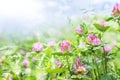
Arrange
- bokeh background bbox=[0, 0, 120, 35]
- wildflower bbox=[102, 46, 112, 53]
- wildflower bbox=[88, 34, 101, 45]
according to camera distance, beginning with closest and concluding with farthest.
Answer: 1. wildflower bbox=[88, 34, 101, 45]
2. wildflower bbox=[102, 46, 112, 53]
3. bokeh background bbox=[0, 0, 120, 35]

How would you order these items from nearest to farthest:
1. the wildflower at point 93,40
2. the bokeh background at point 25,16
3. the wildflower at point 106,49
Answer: the wildflower at point 93,40 < the wildflower at point 106,49 < the bokeh background at point 25,16

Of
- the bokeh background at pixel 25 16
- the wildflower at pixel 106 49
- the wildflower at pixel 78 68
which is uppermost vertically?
the bokeh background at pixel 25 16

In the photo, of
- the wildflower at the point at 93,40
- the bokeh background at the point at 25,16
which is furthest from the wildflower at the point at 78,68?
the bokeh background at the point at 25,16

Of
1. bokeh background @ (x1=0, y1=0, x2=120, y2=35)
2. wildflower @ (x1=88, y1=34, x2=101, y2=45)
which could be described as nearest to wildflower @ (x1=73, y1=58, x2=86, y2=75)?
wildflower @ (x1=88, y1=34, x2=101, y2=45)

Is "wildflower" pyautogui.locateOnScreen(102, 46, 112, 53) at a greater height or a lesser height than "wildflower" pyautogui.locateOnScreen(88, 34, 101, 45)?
lesser

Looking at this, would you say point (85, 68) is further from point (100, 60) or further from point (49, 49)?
point (49, 49)

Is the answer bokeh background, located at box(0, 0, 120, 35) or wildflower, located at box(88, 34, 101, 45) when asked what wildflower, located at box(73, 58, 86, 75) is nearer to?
wildflower, located at box(88, 34, 101, 45)

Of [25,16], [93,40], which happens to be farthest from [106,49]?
[25,16]

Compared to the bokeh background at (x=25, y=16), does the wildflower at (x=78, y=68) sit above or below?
below

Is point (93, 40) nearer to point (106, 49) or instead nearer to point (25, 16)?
point (106, 49)

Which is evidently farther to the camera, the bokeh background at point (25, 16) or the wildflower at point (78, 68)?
the bokeh background at point (25, 16)

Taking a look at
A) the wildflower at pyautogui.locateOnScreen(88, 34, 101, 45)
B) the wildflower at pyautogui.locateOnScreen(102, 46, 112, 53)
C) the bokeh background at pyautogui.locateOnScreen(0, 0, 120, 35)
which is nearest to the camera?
the wildflower at pyautogui.locateOnScreen(88, 34, 101, 45)

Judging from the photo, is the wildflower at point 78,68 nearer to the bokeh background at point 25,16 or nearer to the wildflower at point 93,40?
the wildflower at point 93,40

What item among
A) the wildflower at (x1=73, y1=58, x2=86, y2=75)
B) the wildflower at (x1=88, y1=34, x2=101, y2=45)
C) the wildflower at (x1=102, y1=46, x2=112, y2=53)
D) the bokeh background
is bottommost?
the wildflower at (x1=73, y1=58, x2=86, y2=75)
